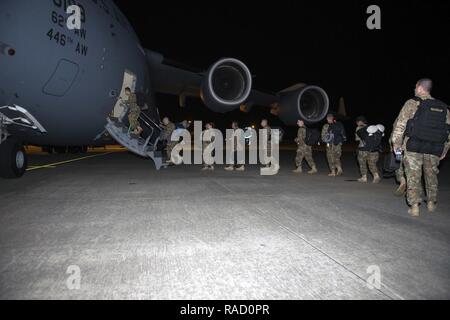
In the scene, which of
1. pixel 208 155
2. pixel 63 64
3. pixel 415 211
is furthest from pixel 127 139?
pixel 415 211

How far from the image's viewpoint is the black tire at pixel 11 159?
677 cm

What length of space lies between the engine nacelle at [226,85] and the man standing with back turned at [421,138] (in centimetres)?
692

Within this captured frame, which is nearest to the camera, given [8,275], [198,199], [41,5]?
[8,275]

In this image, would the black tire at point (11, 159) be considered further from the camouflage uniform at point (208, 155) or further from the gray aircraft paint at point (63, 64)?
the camouflage uniform at point (208, 155)

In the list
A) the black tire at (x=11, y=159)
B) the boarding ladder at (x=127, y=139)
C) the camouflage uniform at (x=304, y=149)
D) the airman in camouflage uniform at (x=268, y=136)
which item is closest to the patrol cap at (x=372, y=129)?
the camouflage uniform at (x=304, y=149)

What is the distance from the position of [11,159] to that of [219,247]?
6089 millimetres

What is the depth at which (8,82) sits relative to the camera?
5918 millimetres

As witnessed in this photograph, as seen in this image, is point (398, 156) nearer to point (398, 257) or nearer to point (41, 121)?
point (398, 257)

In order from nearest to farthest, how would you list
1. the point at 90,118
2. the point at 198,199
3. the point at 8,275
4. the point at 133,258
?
the point at 8,275 → the point at 133,258 → the point at 198,199 → the point at 90,118

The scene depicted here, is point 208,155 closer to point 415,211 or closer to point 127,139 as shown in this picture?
point 127,139

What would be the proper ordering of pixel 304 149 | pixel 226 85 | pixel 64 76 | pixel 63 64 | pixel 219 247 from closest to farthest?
1. pixel 219 247
2. pixel 63 64
3. pixel 64 76
4. pixel 304 149
5. pixel 226 85

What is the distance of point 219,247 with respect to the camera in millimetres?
2945
